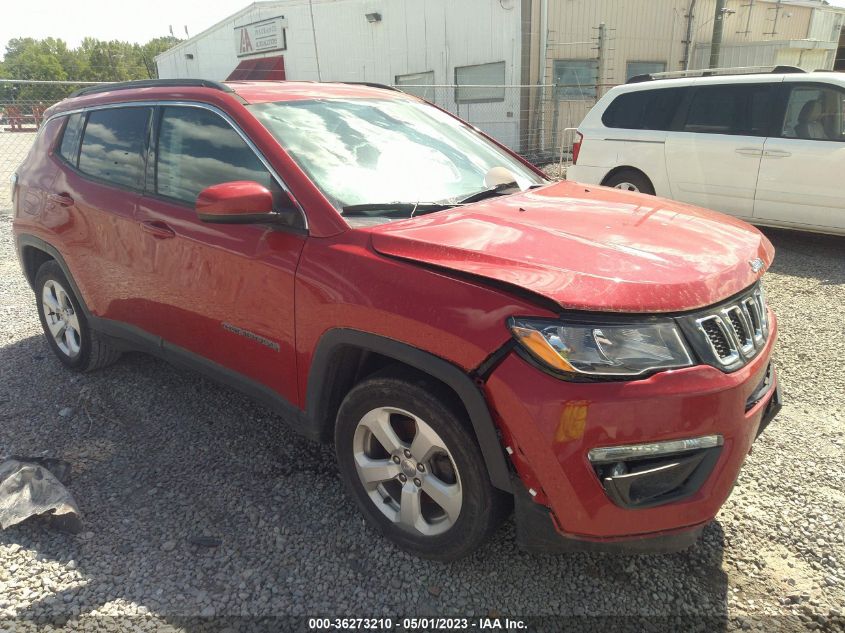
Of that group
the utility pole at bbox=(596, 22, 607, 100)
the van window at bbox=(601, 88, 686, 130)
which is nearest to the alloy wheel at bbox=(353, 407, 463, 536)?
the van window at bbox=(601, 88, 686, 130)

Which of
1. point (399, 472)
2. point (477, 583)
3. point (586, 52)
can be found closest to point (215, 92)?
point (399, 472)

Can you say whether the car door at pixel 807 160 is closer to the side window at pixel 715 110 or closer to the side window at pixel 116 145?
the side window at pixel 715 110

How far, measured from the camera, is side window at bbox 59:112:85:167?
3723 millimetres

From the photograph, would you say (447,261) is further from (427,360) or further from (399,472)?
(399,472)

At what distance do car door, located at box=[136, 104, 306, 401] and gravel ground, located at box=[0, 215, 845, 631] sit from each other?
55 cm

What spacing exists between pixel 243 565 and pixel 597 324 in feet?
5.46

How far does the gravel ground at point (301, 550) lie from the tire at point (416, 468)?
175 mm

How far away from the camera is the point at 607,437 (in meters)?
1.80

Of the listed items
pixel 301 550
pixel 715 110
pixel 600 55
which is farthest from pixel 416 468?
pixel 600 55

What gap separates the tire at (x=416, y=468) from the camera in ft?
6.82

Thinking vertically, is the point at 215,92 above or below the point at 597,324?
above

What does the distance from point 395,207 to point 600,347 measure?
3.61 ft

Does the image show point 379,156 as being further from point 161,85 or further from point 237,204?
point 161,85

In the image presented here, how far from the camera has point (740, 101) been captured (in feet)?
21.6
